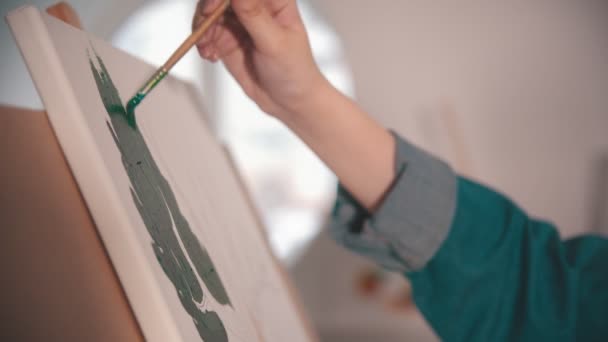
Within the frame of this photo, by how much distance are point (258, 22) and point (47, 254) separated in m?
0.25

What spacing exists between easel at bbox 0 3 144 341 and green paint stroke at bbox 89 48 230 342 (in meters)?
0.03

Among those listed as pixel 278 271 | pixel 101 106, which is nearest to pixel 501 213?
pixel 278 271

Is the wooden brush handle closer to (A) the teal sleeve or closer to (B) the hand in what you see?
(B) the hand

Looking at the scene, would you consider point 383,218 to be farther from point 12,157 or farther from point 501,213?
Result: point 12,157

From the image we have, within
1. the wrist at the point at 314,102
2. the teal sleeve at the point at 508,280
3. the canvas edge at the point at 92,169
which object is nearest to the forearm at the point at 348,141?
the wrist at the point at 314,102

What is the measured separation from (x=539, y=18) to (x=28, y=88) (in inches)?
63.7

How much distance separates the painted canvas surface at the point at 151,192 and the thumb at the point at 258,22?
104 mm

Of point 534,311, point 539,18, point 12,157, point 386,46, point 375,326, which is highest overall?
point 386,46

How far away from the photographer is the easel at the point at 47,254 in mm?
197

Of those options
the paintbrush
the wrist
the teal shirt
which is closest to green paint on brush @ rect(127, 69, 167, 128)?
the paintbrush

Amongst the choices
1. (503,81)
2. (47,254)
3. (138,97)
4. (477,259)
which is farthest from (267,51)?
(503,81)

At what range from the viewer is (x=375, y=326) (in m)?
1.71

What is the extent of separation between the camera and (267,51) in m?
0.39

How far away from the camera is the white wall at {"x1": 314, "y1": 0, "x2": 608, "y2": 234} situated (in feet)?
4.66
